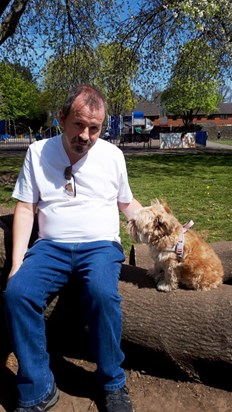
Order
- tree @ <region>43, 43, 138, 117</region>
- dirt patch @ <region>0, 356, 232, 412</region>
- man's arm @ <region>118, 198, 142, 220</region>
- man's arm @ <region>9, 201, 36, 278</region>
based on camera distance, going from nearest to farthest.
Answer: dirt patch @ <region>0, 356, 232, 412</region> → man's arm @ <region>9, 201, 36, 278</region> → man's arm @ <region>118, 198, 142, 220</region> → tree @ <region>43, 43, 138, 117</region>

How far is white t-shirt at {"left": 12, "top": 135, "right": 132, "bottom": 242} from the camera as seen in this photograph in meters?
3.03

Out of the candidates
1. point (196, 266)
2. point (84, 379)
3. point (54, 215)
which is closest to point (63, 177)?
point (54, 215)

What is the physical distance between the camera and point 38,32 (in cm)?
1419

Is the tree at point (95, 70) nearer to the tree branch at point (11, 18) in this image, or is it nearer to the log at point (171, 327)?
the tree branch at point (11, 18)

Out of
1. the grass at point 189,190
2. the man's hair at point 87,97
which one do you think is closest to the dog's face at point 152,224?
the man's hair at point 87,97

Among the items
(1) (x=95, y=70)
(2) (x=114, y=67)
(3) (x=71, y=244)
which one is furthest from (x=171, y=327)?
(2) (x=114, y=67)

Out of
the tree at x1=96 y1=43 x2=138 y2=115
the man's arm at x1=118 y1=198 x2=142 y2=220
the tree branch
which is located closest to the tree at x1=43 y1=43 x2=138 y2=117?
the tree at x1=96 y1=43 x2=138 y2=115

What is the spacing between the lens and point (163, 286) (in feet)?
10.3

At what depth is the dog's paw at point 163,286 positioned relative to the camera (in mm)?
3131

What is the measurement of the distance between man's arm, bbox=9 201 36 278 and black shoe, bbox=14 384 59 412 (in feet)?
2.87

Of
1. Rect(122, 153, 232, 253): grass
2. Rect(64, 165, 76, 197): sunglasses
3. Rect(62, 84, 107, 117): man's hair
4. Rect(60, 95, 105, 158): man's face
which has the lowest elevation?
Rect(122, 153, 232, 253): grass

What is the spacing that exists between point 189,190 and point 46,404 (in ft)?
28.7

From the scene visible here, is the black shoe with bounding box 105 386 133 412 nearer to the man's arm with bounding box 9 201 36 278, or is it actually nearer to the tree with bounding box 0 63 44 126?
the man's arm with bounding box 9 201 36 278

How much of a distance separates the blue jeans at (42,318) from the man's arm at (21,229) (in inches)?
4.1
